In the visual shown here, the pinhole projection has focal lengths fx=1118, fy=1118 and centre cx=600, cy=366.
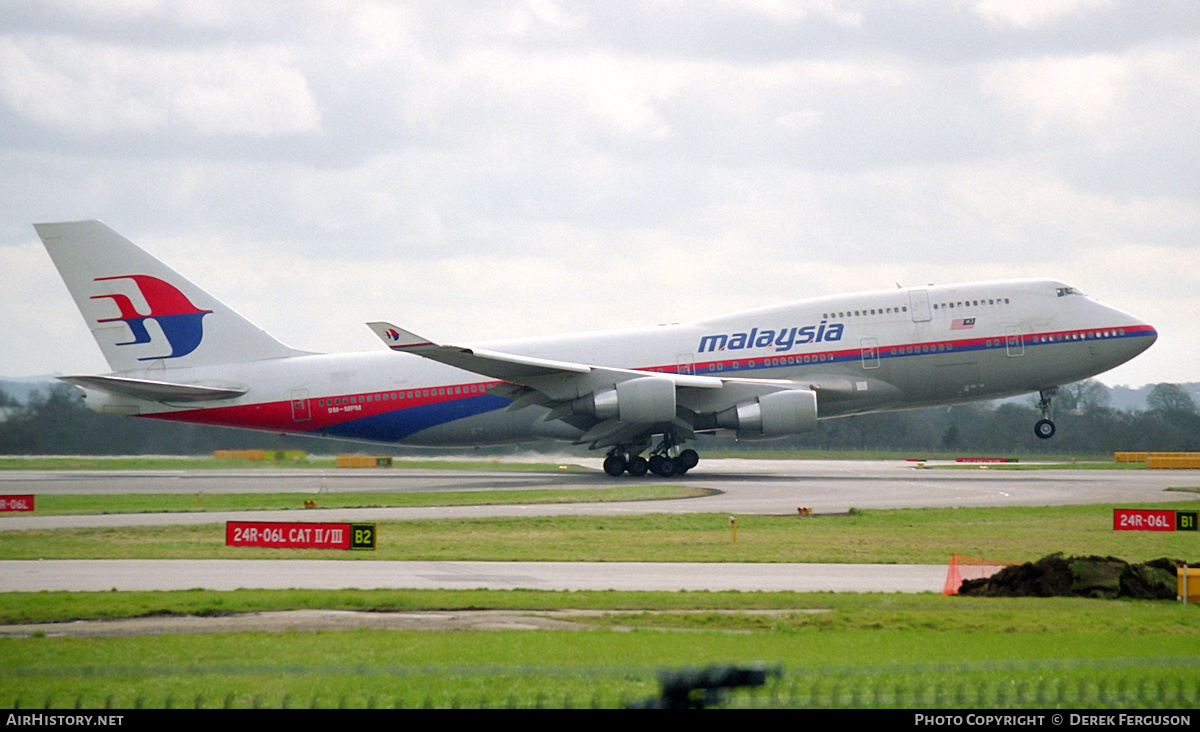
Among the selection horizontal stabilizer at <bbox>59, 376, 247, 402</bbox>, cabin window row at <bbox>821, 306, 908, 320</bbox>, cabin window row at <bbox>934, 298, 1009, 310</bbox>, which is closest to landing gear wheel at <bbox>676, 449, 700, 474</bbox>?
cabin window row at <bbox>821, 306, 908, 320</bbox>

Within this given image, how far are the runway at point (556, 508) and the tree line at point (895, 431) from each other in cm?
159

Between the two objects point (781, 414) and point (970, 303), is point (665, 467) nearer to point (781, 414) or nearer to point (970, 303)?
point (781, 414)

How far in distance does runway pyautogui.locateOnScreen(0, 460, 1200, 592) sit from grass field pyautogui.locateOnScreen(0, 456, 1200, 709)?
4.12 feet

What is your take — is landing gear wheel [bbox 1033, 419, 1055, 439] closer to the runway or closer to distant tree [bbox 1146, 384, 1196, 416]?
the runway

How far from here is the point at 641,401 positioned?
36750mm

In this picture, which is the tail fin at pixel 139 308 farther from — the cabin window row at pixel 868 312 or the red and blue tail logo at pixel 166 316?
the cabin window row at pixel 868 312

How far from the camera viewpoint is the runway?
16.9 meters

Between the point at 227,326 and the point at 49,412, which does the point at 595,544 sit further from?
the point at 49,412

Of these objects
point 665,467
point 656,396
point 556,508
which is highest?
point 656,396

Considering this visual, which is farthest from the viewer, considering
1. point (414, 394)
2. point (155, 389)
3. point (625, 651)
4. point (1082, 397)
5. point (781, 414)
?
point (1082, 397)

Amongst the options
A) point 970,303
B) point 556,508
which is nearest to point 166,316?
point 556,508

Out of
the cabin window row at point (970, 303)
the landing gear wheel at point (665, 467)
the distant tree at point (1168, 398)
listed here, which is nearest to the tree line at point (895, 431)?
the distant tree at point (1168, 398)

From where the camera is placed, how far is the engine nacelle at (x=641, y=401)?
121 ft

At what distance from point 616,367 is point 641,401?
3096 millimetres
